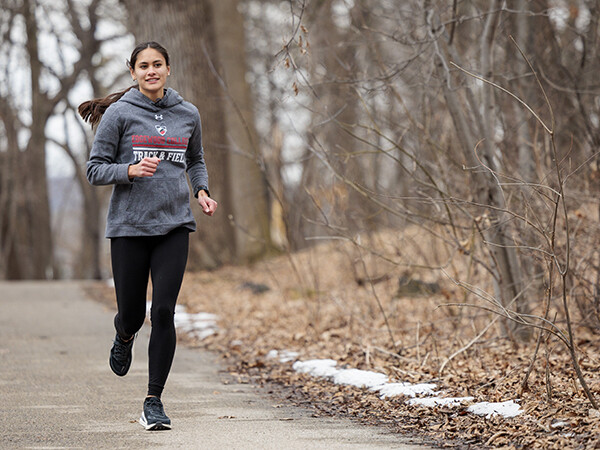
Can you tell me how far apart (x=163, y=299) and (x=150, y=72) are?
1269 millimetres

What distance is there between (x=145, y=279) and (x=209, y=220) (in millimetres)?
12371

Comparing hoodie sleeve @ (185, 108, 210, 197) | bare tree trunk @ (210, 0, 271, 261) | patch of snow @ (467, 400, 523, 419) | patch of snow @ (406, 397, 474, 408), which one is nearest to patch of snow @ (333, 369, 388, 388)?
patch of snow @ (406, 397, 474, 408)

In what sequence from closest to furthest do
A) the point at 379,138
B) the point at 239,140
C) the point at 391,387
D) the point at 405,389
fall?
1. the point at 405,389
2. the point at 391,387
3. the point at 379,138
4. the point at 239,140

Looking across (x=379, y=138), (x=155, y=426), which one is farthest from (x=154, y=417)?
(x=379, y=138)

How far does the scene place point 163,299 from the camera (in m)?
4.59

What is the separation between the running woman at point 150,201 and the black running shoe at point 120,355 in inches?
10.1

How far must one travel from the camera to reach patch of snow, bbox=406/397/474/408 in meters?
5.01

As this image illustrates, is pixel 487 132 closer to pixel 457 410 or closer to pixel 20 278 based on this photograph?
pixel 457 410

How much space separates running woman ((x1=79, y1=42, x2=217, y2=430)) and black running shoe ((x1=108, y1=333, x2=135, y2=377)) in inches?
10.1

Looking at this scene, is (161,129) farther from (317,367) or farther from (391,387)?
(317,367)

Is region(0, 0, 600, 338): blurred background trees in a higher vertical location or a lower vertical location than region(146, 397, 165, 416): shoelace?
higher

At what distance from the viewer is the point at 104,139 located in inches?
183

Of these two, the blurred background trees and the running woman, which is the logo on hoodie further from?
the blurred background trees

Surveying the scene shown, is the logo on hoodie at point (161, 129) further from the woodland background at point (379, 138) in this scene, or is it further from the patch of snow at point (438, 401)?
the patch of snow at point (438, 401)
